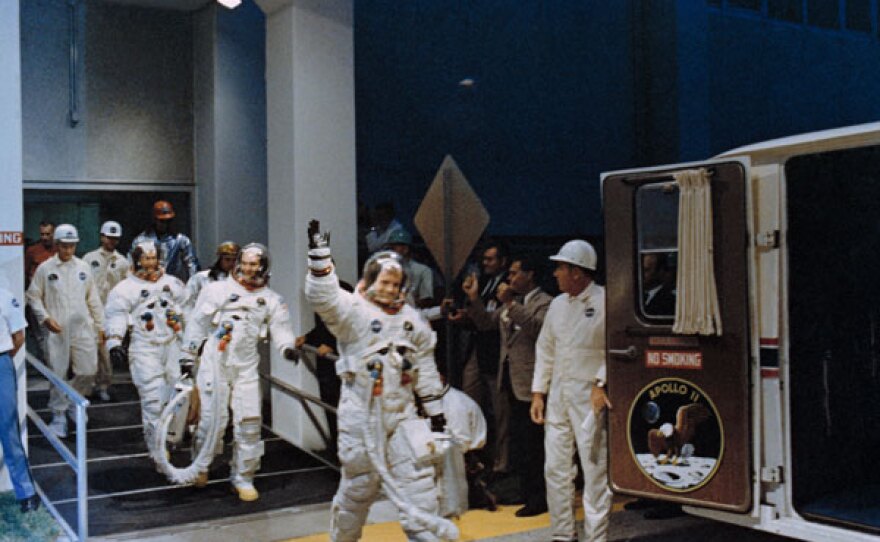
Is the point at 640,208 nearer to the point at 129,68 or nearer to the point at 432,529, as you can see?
the point at 432,529

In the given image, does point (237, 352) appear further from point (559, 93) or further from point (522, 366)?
point (559, 93)

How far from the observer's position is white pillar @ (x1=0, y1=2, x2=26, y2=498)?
8297 mm

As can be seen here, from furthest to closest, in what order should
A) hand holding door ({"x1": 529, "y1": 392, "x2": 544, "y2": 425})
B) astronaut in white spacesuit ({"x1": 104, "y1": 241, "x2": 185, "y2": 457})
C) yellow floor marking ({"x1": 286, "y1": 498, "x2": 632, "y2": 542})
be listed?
astronaut in white spacesuit ({"x1": 104, "y1": 241, "x2": 185, "y2": 457})
yellow floor marking ({"x1": 286, "y1": 498, "x2": 632, "y2": 542})
hand holding door ({"x1": 529, "y1": 392, "x2": 544, "y2": 425})

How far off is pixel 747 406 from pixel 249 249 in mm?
4511

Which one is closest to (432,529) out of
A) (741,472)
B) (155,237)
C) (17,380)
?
(741,472)

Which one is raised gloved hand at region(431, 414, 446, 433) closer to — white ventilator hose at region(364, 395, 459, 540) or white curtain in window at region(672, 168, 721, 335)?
white ventilator hose at region(364, 395, 459, 540)

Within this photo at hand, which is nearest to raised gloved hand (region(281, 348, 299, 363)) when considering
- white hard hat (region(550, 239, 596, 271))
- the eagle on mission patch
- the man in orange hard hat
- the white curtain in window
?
white hard hat (region(550, 239, 596, 271))

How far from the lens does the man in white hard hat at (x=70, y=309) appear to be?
1096cm

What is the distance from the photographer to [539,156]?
50.8 ft

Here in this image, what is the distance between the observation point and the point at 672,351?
6539 millimetres

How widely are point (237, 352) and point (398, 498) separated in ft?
10.3

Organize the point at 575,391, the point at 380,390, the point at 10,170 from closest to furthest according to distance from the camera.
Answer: the point at 380,390 → the point at 575,391 → the point at 10,170

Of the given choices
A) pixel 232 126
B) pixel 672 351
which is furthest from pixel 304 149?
pixel 672 351

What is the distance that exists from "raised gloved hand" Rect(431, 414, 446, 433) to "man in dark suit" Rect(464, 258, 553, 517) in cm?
209
